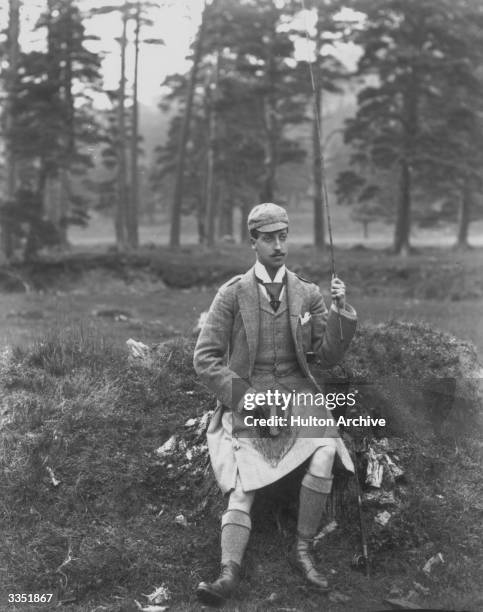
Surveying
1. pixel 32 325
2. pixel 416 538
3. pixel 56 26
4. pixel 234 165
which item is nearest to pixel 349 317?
pixel 416 538

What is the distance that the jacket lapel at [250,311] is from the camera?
4.38m

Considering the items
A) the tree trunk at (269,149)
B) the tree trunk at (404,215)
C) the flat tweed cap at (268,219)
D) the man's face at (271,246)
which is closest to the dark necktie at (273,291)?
the man's face at (271,246)

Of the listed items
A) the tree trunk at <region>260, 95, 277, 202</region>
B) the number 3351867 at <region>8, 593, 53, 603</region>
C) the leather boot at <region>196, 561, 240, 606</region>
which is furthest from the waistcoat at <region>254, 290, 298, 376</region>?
the tree trunk at <region>260, 95, 277, 202</region>

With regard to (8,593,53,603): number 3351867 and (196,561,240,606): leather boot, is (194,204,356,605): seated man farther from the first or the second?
(8,593,53,603): number 3351867

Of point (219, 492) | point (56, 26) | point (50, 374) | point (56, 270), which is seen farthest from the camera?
point (56, 270)

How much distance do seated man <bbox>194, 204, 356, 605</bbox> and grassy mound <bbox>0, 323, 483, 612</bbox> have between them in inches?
18.7

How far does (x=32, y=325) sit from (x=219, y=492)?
12.6ft

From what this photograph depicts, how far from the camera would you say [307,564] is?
4090 mm

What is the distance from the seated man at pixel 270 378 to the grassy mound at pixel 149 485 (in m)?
0.47

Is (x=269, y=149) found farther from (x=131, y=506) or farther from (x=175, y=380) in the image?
(x=131, y=506)

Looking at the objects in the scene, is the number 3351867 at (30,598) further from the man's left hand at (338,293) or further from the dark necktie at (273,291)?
the man's left hand at (338,293)

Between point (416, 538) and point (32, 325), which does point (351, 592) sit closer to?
point (416, 538)

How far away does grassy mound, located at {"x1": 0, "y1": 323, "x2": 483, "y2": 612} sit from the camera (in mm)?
4271

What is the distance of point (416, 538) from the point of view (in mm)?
4535
